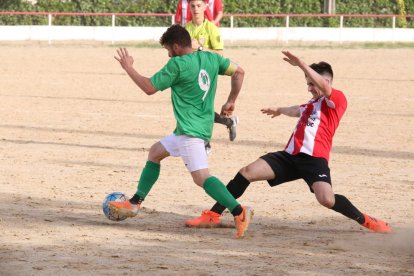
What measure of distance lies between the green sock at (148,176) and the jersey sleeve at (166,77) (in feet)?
2.57

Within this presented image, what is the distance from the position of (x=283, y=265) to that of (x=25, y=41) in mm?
34032

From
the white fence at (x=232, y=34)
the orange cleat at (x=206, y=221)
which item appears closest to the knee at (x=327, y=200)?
the orange cleat at (x=206, y=221)

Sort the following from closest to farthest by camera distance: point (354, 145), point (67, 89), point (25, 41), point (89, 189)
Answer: point (89, 189) → point (354, 145) → point (67, 89) → point (25, 41)

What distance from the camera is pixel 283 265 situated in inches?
298

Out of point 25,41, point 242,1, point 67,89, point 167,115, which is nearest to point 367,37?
point 242,1

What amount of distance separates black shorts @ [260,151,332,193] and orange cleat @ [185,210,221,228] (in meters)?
0.55

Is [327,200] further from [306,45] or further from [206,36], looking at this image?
[306,45]

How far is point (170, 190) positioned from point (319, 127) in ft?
8.84

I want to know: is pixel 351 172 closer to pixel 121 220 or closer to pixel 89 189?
pixel 89 189

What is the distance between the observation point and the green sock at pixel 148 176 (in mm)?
9109

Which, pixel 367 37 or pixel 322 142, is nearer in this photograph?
pixel 322 142

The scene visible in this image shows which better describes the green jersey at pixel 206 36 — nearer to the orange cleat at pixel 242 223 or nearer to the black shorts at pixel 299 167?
the black shorts at pixel 299 167

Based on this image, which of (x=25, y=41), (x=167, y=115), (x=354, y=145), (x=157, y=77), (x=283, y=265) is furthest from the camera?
(x=25, y=41)

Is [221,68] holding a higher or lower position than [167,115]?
higher
